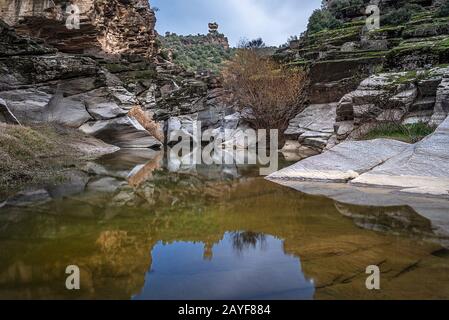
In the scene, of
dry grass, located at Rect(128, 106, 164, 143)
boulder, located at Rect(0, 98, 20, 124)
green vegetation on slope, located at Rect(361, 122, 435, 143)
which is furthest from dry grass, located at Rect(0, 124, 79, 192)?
green vegetation on slope, located at Rect(361, 122, 435, 143)

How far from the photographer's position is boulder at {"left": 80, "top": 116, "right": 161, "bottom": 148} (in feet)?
66.6

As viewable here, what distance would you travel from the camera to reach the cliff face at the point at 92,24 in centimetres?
2430

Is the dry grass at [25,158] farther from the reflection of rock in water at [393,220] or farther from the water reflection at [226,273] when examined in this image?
the reflection of rock in water at [393,220]

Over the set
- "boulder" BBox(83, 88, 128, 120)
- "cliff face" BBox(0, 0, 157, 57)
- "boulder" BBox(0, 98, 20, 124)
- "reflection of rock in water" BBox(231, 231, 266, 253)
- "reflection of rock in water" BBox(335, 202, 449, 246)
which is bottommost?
"reflection of rock in water" BBox(231, 231, 266, 253)

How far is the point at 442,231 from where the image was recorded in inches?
193

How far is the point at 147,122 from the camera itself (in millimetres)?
24219

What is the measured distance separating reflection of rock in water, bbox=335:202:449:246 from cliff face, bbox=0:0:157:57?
78.7 feet

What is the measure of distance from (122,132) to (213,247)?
57.6 ft

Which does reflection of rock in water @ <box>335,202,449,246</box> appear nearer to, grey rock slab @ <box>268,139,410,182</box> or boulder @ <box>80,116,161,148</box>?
grey rock slab @ <box>268,139,410,182</box>

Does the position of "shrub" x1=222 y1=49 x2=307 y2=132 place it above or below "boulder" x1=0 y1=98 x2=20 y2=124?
above
